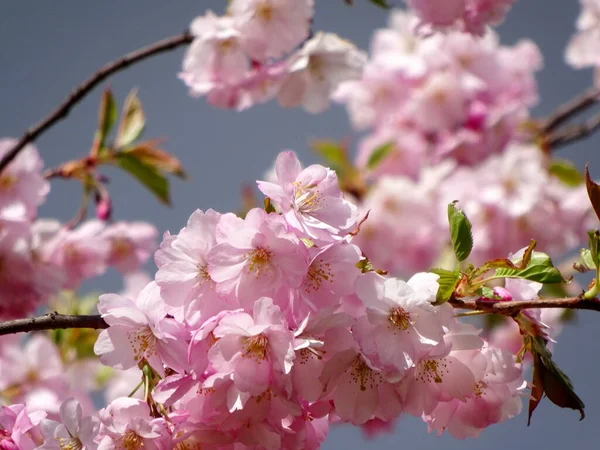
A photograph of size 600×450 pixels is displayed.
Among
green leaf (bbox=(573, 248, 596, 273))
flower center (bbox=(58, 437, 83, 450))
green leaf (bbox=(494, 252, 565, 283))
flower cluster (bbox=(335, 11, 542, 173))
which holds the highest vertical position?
green leaf (bbox=(494, 252, 565, 283))

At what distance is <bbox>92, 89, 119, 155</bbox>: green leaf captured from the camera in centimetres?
212

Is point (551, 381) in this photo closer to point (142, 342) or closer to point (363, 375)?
point (363, 375)

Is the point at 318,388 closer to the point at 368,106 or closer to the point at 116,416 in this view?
the point at 116,416

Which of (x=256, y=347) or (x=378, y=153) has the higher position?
(x=256, y=347)

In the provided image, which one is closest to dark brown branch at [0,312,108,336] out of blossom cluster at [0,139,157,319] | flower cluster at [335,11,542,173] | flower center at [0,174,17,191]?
blossom cluster at [0,139,157,319]

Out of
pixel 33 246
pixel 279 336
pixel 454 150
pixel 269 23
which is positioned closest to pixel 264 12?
pixel 269 23

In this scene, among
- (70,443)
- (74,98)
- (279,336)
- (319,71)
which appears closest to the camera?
(279,336)

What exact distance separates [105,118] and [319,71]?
658 mm

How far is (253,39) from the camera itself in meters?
1.84

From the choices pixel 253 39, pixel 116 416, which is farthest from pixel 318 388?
pixel 253 39

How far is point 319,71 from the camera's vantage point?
6.73 ft

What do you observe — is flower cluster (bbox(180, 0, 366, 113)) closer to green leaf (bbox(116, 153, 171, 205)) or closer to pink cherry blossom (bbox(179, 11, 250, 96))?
pink cherry blossom (bbox(179, 11, 250, 96))

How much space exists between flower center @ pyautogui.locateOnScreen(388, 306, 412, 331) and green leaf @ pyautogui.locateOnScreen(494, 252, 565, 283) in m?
0.14

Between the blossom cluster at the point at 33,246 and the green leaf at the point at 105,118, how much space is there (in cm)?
19
